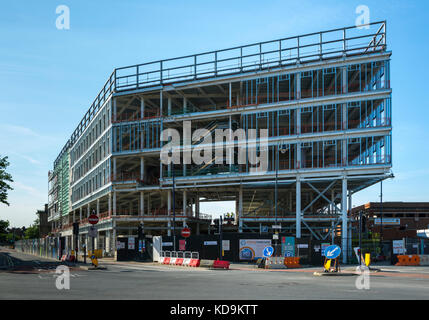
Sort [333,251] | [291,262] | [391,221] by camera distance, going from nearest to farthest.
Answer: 1. [333,251]
2. [291,262]
3. [391,221]

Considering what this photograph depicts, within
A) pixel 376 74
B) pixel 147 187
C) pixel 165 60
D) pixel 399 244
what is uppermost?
pixel 165 60

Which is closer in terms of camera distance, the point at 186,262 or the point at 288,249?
the point at 186,262

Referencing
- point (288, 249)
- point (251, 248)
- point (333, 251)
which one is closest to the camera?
point (333, 251)

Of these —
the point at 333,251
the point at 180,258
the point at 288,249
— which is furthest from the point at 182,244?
the point at 333,251

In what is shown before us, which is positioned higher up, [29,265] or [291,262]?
[291,262]

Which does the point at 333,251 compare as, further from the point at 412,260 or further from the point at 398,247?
the point at 398,247

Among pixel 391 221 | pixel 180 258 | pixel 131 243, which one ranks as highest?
pixel 131 243

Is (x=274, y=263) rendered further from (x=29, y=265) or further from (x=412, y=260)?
(x=29, y=265)

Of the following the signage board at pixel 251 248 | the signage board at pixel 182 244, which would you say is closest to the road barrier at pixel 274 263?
the signage board at pixel 251 248

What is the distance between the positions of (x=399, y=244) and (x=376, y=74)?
1908 cm

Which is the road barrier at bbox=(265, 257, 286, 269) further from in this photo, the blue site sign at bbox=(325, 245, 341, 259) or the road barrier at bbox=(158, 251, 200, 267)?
the blue site sign at bbox=(325, 245, 341, 259)

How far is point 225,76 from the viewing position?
55.9 meters
